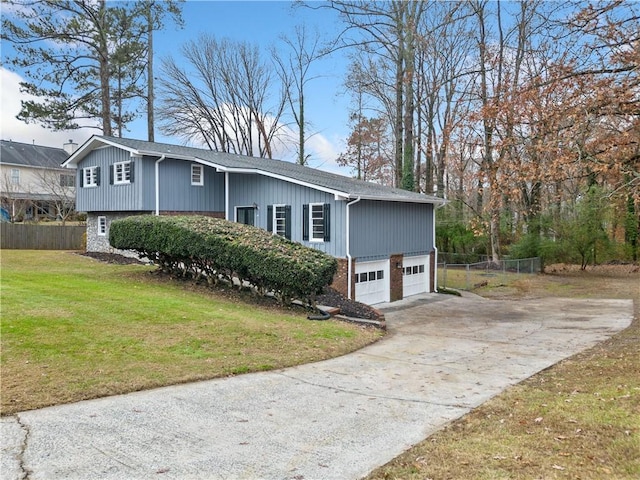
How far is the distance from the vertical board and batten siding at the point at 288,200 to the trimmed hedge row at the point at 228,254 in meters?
3.36

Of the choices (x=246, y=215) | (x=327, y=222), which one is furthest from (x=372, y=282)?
(x=246, y=215)

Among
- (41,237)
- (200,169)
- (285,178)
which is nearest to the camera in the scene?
(285,178)

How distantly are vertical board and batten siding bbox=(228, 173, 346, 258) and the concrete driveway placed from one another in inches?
293

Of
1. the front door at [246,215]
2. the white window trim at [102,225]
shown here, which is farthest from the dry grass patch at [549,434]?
the white window trim at [102,225]

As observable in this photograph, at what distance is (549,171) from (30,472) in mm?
10878

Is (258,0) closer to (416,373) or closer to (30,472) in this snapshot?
(416,373)

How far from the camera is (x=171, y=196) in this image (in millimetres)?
20500

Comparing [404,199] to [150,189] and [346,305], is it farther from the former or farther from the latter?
[150,189]

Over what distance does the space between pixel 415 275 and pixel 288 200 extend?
614cm

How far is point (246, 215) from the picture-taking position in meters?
20.4

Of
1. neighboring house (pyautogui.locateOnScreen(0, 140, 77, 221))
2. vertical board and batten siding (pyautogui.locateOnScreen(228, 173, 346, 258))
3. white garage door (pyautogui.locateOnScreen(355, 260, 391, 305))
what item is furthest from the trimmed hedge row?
neighboring house (pyautogui.locateOnScreen(0, 140, 77, 221))

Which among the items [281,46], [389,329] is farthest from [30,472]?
[281,46]

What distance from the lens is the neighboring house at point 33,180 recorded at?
122ft

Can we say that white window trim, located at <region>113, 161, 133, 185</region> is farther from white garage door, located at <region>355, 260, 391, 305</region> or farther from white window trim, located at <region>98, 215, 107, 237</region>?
white garage door, located at <region>355, 260, 391, 305</region>
